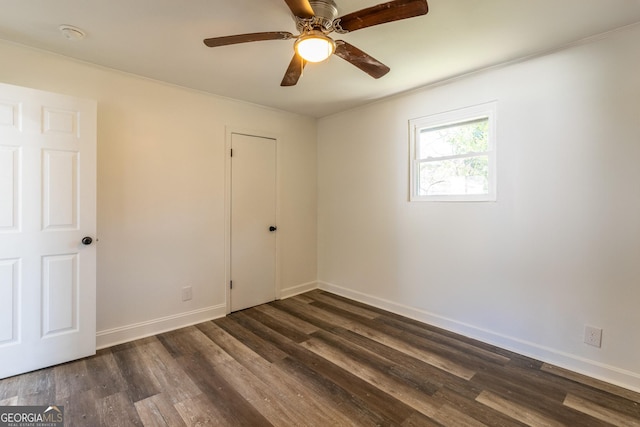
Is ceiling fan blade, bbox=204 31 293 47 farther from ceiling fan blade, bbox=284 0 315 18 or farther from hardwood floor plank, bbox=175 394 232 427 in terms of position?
hardwood floor plank, bbox=175 394 232 427

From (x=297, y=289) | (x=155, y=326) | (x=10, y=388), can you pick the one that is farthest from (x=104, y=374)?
(x=297, y=289)

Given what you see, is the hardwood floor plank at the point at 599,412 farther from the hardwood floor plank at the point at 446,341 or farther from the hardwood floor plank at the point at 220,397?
the hardwood floor plank at the point at 220,397

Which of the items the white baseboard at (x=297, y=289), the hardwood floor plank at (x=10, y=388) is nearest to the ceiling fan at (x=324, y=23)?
the hardwood floor plank at (x=10, y=388)

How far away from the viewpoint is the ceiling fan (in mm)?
1416

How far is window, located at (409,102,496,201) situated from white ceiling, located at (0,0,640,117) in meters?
0.41

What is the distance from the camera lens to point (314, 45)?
1.65m

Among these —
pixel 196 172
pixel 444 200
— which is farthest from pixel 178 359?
pixel 444 200

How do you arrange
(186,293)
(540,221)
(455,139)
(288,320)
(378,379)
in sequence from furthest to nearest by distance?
(288,320)
(186,293)
(455,139)
(540,221)
(378,379)

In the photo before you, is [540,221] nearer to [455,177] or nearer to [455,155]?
[455,177]

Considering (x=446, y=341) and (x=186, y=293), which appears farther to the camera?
(x=186, y=293)

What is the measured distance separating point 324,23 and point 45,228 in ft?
7.97

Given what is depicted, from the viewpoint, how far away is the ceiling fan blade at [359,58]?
69.5 inches

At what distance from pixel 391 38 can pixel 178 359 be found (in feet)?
9.62

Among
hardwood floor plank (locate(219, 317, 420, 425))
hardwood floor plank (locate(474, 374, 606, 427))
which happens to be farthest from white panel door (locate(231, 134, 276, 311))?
hardwood floor plank (locate(474, 374, 606, 427))
